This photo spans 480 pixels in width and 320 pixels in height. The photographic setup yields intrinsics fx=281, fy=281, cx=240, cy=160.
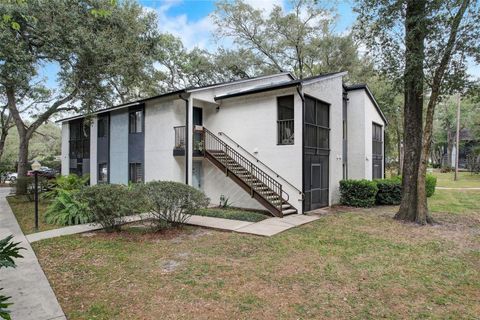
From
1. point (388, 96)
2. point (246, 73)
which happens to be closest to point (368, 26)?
point (388, 96)

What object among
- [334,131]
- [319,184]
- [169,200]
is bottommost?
A: [169,200]

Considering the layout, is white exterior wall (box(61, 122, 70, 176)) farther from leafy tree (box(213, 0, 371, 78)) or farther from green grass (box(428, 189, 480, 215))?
green grass (box(428, 189, 480, 215))

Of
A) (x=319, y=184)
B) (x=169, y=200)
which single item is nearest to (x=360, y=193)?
(x=319, y=184)

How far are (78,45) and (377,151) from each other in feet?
59.9

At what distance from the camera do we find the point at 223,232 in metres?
8.58

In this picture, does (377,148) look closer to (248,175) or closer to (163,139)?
(248,175)

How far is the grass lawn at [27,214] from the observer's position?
9109 mm

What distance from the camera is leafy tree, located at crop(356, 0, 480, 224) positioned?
8.48m

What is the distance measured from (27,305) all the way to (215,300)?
2.70 meters

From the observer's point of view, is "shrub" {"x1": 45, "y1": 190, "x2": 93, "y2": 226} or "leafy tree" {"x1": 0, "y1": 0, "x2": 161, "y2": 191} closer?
"shrub" {"x1": 45, "y1": 190, "x2": 93, "y2": 226}

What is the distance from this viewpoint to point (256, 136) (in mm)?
12664

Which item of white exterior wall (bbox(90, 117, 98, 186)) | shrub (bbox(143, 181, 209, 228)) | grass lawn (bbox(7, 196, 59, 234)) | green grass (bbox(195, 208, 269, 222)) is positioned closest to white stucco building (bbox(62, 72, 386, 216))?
green grass (bbox(195, 208, 269, 222))

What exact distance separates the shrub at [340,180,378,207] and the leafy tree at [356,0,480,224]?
9.74 feet

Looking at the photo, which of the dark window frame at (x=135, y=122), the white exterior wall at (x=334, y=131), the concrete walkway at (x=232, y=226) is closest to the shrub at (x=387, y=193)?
the white exterior wall at (x=334, y=131)
